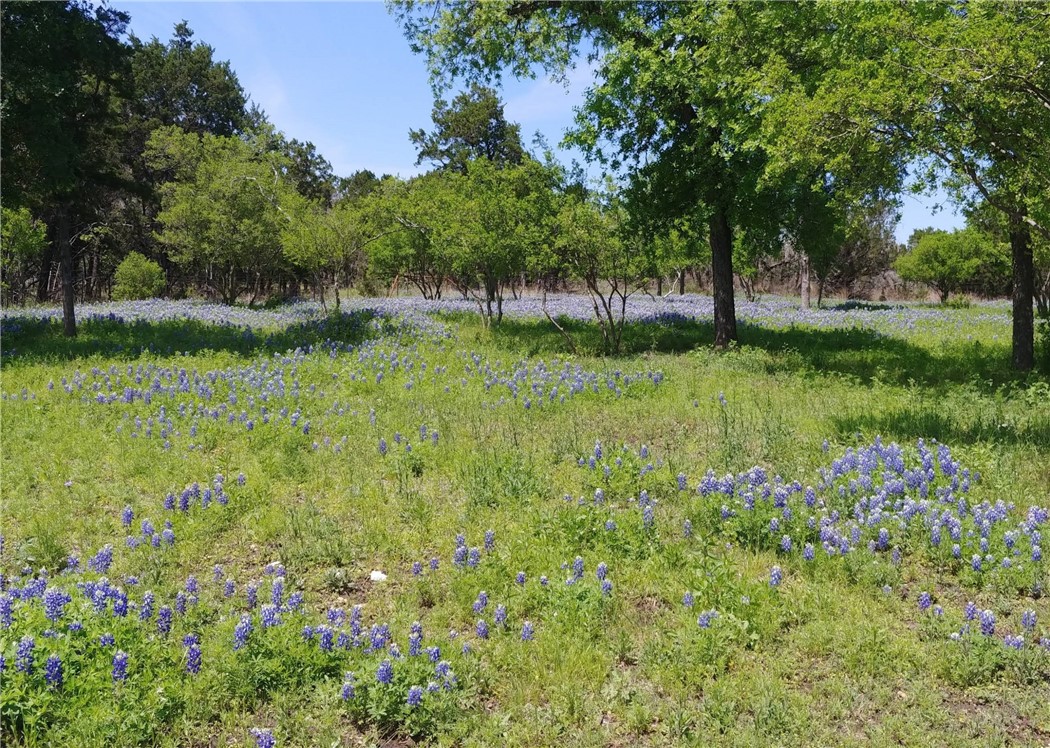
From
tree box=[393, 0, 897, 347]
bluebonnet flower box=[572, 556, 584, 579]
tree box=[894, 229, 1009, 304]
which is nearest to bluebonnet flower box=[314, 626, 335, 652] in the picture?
bluebonnet flower box=[572, 556, 584, 579]

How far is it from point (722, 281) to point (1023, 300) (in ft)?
20.5

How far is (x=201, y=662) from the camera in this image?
4.23 meters

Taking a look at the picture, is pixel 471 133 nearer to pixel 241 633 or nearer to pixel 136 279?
pixel 136 279

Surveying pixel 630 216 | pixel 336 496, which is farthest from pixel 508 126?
pixel 336 496

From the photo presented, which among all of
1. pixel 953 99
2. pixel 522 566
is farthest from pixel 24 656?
pixel 953 99

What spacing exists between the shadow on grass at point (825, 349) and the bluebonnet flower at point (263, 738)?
38.5ft

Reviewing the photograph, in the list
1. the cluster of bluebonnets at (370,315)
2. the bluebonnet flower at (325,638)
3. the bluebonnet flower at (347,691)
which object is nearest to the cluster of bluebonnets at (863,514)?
the bluebonnet flower at (347,691)

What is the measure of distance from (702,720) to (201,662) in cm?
318

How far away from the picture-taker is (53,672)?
378cm

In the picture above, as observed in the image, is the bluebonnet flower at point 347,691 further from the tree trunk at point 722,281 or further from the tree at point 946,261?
the tree at point 946,261

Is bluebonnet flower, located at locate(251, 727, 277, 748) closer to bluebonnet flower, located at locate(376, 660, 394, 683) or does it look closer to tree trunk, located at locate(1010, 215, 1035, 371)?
bluebonnet flower, located at locate(376, 660, 394, 683)

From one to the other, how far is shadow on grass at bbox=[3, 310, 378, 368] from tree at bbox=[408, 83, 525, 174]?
4242 cm

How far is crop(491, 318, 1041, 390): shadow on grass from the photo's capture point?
511 inches

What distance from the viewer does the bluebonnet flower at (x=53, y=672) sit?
3.78m
